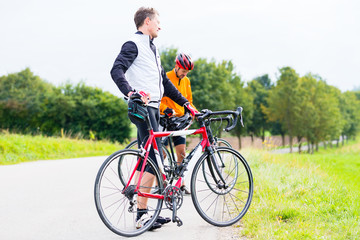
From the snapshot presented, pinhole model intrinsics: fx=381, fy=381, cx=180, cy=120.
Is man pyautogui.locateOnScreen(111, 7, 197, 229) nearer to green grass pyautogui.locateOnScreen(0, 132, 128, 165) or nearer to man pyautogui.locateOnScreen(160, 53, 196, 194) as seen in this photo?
man pyautogui.locateOnScreen(160, 53, 196, 194)

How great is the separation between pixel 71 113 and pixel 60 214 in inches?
1141

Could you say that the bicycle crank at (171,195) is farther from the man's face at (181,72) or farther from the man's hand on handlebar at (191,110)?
the man's face at (181,72)

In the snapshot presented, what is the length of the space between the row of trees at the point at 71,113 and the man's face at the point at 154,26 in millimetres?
25056

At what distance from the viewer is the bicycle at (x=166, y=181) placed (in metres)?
3.66

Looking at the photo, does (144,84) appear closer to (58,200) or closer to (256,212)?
(256,212)

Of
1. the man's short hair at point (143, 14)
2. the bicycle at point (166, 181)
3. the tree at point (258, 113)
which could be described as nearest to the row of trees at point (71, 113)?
the bicycle at point (166, 181)

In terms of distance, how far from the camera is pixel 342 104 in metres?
59.8

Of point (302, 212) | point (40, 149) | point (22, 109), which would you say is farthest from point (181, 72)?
point (22, 109)

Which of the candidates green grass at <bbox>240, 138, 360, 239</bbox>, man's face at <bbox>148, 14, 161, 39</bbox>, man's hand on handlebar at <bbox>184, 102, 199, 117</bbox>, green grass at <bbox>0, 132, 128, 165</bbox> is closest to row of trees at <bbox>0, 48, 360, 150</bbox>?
green grass at <bbox>0, 132, 128, 165</bbox>

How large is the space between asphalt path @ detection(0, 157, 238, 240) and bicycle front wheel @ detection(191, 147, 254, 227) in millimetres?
237

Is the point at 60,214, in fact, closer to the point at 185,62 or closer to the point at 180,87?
the point at 180,87

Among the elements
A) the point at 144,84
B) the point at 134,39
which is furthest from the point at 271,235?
the point at 134,39

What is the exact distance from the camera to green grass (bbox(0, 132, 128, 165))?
470 inches

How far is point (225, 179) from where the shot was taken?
14.2 feet
